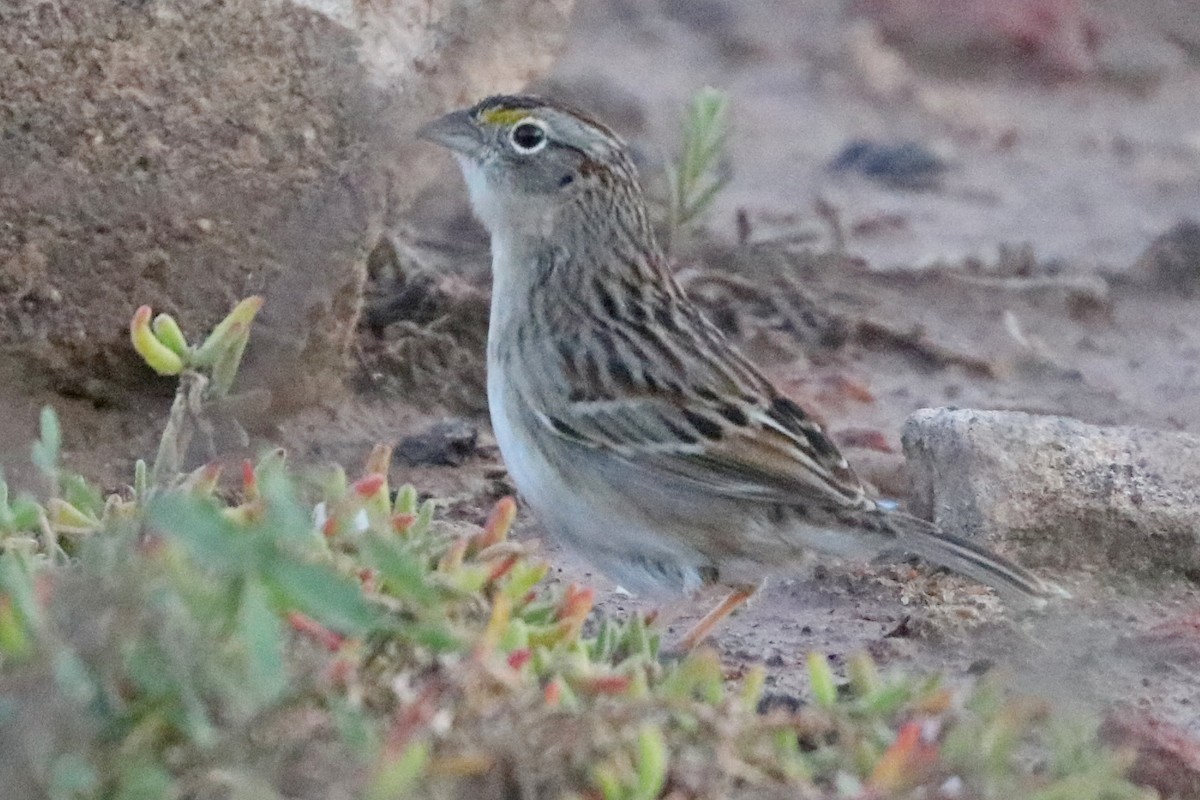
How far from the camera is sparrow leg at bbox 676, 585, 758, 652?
4.43 metres

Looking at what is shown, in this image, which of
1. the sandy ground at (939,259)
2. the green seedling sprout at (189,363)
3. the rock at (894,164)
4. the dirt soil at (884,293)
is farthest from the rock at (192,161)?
the rock at (894,164)

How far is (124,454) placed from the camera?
5.19m

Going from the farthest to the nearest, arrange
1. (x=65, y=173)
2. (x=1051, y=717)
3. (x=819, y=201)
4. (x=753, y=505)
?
(x=819, y=201)
(x=65, y=173)
(x=753, y=505)
(x=1051, y=717)

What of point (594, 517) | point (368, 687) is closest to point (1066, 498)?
point (594, 517)

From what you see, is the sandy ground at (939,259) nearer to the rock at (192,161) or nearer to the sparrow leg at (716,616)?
the sparrow leg at (716,616)

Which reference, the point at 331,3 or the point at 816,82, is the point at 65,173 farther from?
the point at 816,82

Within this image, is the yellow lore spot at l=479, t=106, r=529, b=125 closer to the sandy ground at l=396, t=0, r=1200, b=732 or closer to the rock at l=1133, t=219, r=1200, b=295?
the sandy ground at l=396, t=0, r=1200, b=732

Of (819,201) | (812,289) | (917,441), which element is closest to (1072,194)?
(819,201)

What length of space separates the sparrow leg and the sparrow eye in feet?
3.77

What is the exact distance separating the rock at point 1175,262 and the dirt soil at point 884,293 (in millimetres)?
46

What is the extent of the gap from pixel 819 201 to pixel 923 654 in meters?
3.53

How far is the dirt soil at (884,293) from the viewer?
15.3 feet

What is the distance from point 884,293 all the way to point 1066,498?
2368mm

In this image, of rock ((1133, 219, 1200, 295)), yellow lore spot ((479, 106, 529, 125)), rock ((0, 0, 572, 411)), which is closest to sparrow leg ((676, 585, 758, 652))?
yellow lore spot ((479, 106, 529, 125))
